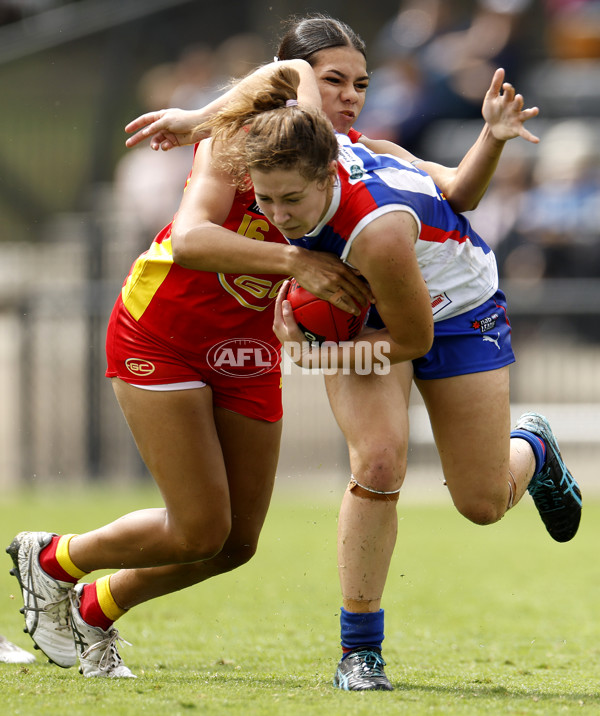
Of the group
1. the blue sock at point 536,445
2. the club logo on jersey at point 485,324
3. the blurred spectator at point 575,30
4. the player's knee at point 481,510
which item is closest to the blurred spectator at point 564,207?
the blurred spectator at point 575,30

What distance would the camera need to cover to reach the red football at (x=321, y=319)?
155 inches

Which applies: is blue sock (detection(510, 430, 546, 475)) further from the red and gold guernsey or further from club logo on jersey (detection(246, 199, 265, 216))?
club logo on jersey (detection(246, 199, 265, 216))

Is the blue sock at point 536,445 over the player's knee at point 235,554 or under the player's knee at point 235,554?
over

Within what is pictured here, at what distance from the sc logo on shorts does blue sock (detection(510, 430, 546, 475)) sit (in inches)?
51.0

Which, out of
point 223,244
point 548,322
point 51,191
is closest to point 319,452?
point 548,322

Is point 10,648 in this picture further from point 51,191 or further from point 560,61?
point 560,61

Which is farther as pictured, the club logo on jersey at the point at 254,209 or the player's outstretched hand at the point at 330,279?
the club logo on jersey at the point at 254,209

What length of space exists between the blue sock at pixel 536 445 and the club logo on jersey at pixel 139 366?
5.78 ft

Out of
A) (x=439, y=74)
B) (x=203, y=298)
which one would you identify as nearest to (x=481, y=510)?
(x=203, y=298)

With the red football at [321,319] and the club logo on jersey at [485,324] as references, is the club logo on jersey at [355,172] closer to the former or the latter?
the red football at [321,319]

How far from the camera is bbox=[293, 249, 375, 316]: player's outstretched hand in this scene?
3.62 metres

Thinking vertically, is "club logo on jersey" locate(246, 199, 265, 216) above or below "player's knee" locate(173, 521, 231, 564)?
above

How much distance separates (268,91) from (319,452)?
7605 millimetres

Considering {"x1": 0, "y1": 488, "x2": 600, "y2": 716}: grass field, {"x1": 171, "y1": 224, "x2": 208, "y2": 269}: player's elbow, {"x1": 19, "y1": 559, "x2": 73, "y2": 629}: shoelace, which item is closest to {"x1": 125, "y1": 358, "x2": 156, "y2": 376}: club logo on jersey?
{"x1": 171, "y1": 224, "x2": 208, "y2": 269}: player's elbow
